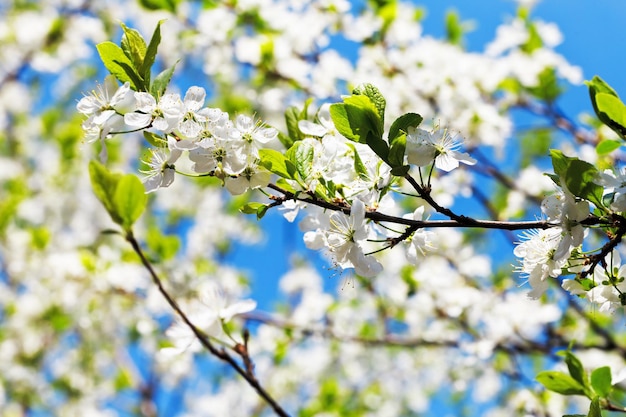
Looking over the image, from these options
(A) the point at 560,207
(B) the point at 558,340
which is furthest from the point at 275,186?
(B) the point at 558,340

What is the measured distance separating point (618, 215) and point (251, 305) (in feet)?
2.57

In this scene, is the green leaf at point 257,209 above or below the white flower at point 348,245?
below

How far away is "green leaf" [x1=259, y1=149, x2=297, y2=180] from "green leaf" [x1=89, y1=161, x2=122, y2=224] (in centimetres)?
34

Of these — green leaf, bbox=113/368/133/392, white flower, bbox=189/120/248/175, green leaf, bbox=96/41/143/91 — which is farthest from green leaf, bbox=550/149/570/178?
green leaf, bbox=113/368/133/392

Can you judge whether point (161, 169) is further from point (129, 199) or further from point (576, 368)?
point (576, 368)

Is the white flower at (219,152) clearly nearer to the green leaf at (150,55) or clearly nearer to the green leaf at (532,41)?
the green leaf at (150,55)

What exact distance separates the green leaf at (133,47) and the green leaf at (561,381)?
0.94m

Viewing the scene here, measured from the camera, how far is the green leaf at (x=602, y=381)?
109 cm

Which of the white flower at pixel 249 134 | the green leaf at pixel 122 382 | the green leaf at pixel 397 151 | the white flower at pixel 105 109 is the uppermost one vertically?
the green leaf at pixel 397 151

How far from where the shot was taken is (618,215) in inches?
33.5

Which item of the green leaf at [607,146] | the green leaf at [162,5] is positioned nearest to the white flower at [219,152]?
the green leaf at [607,146]

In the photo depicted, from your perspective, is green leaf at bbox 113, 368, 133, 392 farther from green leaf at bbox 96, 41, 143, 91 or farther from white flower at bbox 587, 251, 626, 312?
white flower at bbox 587, 251, 626, 312

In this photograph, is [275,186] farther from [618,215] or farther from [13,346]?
[13,346]

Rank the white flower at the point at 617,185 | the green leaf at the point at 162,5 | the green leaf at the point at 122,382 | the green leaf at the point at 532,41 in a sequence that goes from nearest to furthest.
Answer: the white flower at the point at 617,185 < the green leaf at the point at 162,5 < the green leaf at the point at 532,41 < the green leaf at the point at 122,382
